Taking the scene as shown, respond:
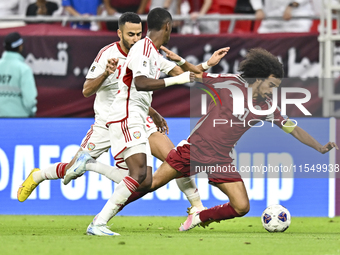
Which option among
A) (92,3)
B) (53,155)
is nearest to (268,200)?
(53,155)

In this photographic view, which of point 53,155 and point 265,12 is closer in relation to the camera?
point 53,155

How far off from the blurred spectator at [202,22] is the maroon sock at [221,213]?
3.90 meters

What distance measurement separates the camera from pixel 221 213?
6.12 metres

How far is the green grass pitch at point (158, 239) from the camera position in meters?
4.65

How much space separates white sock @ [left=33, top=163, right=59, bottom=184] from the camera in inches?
265

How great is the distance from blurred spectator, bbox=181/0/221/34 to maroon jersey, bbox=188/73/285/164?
3.29 metres

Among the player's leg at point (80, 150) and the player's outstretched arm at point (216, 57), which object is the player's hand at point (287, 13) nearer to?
the player's outstretched arm at point (216, 57)

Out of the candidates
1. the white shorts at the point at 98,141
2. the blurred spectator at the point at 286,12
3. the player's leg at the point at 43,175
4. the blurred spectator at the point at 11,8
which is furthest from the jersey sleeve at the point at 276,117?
the blurred spectator at the point at 11,8

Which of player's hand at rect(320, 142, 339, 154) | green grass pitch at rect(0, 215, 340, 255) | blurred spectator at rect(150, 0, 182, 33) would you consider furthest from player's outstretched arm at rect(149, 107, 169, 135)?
blurred spectator at rect(150, 0, 182, 33)

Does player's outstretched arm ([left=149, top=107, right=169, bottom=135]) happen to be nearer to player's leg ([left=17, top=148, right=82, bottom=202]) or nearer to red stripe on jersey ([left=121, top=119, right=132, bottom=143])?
Answer: player's leg ([left=17, top=148, right=82, bottom=202])

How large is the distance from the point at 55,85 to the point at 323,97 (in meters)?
3.87

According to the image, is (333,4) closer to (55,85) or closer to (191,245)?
(55,85)

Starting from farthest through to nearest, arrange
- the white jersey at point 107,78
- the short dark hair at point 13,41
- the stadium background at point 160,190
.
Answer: the short dark hair at point 13,41 < the stadium background at point 160,190 < the white jersey at point 107,78

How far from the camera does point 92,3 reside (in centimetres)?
984
